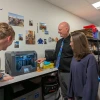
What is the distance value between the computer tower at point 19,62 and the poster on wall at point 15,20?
576 mm

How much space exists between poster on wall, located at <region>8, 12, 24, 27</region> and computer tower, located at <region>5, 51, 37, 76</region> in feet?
1.89

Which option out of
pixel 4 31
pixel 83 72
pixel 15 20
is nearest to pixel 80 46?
pixel 83 72

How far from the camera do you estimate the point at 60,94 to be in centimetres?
250

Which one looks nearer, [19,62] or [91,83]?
[91,83]

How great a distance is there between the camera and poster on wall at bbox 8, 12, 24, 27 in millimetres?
2178

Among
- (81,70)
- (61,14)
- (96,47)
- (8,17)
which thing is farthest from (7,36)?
(96,47)

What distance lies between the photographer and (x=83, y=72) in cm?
129

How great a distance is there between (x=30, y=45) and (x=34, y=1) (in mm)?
943

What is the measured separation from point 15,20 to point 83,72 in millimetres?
1578

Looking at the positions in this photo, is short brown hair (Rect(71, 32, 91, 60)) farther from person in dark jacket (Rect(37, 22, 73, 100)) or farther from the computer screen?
the computer screen

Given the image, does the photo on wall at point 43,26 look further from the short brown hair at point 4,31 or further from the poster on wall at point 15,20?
the short brown hair at point 4,31

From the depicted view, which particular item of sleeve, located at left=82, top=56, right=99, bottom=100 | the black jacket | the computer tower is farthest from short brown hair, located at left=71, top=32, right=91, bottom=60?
the computer tower

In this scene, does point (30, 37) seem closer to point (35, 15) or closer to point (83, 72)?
point (35, 15)

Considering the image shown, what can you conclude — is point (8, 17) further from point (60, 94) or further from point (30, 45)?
point (60, 94)
